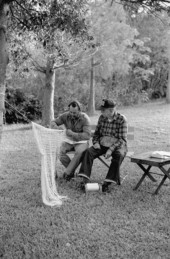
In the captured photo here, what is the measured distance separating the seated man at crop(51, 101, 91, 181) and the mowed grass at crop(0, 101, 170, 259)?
11.9 inches

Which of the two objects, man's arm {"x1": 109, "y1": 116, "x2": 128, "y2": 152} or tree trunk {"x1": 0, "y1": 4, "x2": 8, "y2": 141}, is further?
man's arm {"x1": 109, "y1": 116, "x2": 128, "y2": 152}

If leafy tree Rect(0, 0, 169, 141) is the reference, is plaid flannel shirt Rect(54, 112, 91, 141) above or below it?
below

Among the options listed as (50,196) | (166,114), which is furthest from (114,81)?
(50,196)

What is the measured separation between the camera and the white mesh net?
3.90 meters

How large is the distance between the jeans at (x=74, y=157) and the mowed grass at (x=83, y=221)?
222mm

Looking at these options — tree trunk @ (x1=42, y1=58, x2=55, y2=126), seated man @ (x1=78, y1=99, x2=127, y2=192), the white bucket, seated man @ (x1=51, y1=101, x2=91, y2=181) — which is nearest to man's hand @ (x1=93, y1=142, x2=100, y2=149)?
seated man @ (x1=78, y1=99, x2=127, y2=192)

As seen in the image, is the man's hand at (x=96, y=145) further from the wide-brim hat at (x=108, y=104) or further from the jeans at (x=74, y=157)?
the wide-brim hat at (x=108, y=104)

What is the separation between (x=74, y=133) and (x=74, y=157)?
39 centimetres

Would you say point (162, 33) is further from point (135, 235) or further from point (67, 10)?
point (135, 235)

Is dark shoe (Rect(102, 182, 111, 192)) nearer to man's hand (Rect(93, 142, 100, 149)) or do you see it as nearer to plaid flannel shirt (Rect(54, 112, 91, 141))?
man's hand (Rect(93, 142, 100, 149))

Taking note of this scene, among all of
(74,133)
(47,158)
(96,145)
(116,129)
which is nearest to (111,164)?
(96,145)

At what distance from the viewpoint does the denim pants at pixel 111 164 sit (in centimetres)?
457

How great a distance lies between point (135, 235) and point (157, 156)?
4.95ft

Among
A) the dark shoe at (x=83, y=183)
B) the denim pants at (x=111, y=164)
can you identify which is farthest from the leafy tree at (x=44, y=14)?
the dark shoe at (x=83, y=183)
